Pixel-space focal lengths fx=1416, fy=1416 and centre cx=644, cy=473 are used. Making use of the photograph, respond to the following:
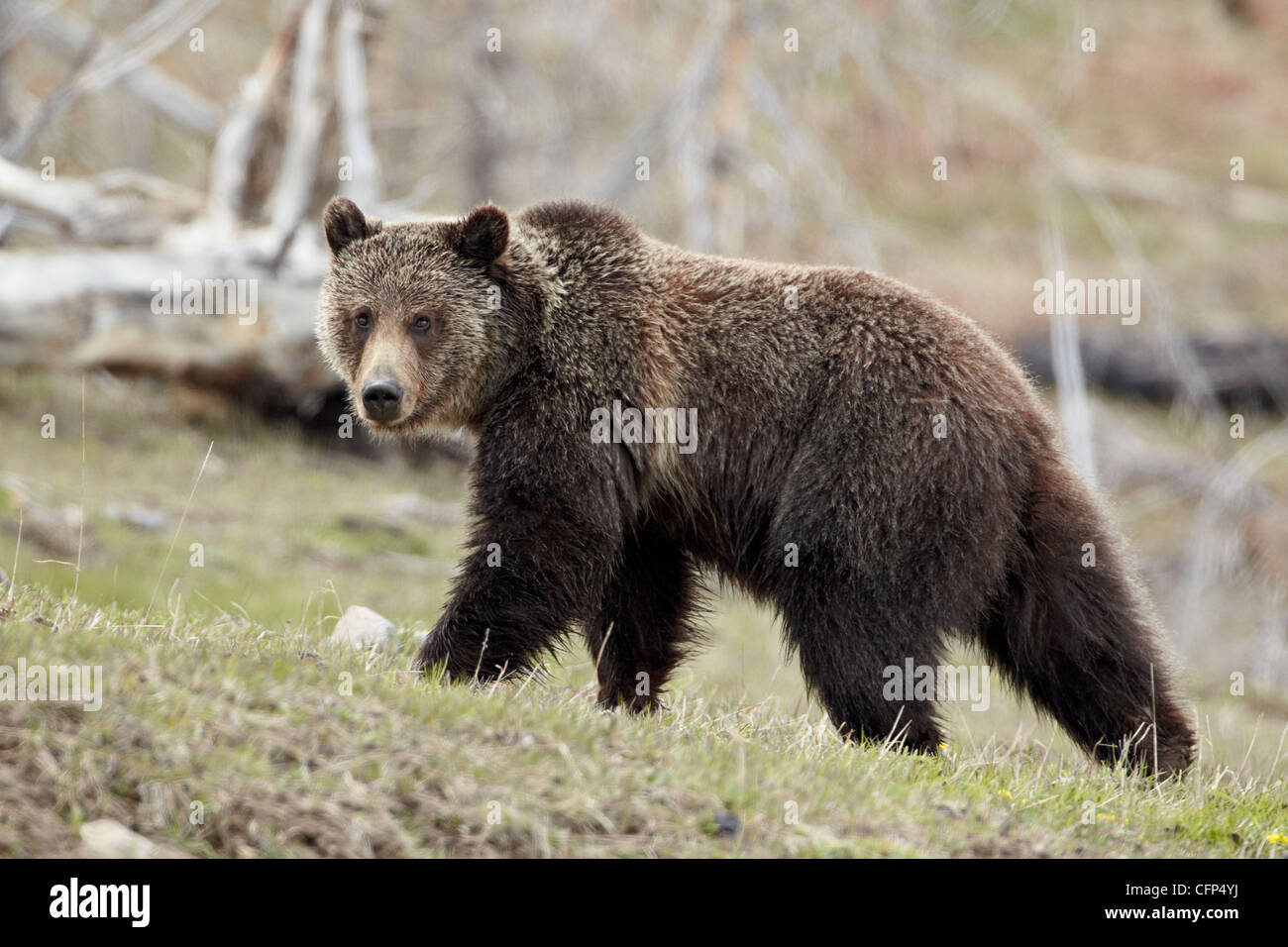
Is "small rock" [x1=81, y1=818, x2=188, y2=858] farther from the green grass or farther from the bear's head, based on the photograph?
the bear's head

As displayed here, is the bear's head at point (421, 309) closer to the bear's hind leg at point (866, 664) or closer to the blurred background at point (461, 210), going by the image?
the blurred background at point (461, 210)

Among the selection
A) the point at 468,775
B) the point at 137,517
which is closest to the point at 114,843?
the point at 468,775

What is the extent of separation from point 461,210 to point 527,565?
1756cm

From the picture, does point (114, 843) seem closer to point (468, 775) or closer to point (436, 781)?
point (436, 781)

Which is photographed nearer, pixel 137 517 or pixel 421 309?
pixel 421 309

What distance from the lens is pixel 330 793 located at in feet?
15.5

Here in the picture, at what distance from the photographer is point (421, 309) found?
743 cm

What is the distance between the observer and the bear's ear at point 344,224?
7586 millimetres

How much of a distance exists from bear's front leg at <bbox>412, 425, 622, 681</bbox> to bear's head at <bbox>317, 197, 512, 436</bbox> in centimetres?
72

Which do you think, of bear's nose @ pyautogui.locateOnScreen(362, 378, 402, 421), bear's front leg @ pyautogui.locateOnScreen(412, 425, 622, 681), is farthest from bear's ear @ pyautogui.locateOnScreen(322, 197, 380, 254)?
bear's front leg @ pyautogui.locateOnScreen(412, 425, 622, 681)

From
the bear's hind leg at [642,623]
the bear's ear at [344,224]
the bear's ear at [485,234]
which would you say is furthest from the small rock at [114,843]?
the bear's ear at [344,224]

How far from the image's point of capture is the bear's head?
7352 mm

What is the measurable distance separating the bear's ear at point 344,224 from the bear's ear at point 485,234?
1.83ft
